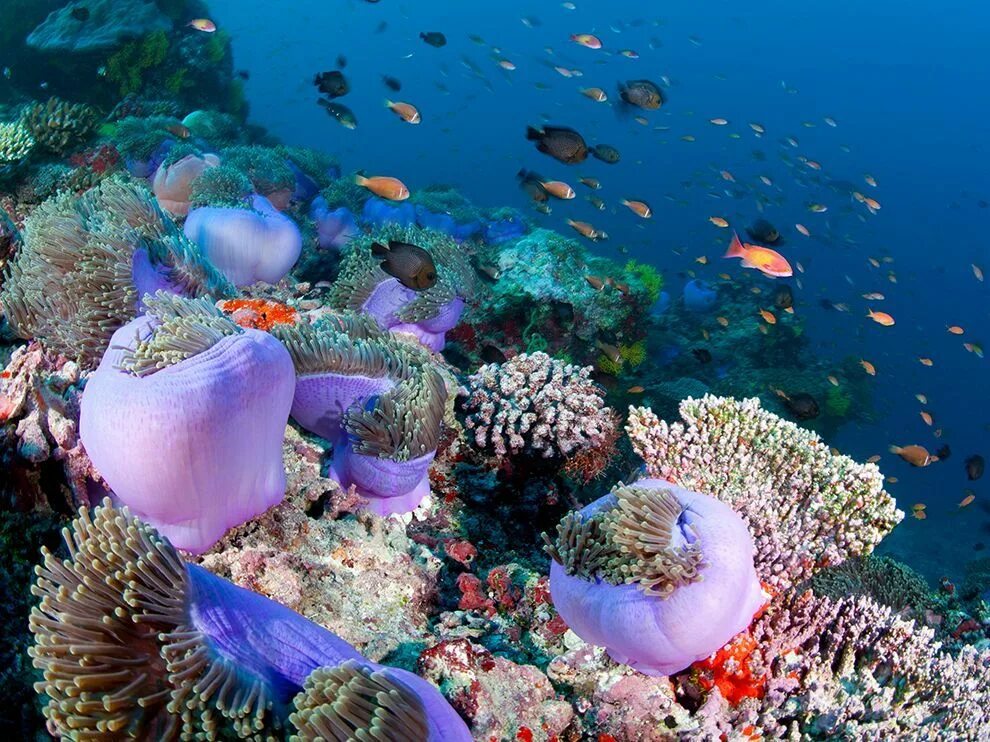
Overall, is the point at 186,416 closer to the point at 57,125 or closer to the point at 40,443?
the point at 40,443

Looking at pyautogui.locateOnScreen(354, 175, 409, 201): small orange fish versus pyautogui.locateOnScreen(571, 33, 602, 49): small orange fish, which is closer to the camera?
pyautogui.locateOnScreen(354, 175, 409, 201): small orange fish

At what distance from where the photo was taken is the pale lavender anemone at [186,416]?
6.93 ft

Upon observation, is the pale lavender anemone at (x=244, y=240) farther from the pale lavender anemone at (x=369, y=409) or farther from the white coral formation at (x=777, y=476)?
the white coral formation at (x=777, y=476)

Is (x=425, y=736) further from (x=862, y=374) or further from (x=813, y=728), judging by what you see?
(x=862, y=374)

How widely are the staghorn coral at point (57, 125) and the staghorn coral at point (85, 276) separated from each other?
6687mm

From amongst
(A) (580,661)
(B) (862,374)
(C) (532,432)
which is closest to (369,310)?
(C) (532,432)

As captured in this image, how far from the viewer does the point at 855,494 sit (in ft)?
10.6

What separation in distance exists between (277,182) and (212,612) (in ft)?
27.1

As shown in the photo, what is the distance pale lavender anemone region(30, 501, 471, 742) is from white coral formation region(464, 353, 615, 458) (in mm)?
2163

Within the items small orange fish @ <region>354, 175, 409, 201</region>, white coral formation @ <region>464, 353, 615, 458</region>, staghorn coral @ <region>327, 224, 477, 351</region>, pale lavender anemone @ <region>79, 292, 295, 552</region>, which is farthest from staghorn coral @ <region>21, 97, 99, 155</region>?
pale lavender anemone @ <region>79, 292, 295, 552</region>

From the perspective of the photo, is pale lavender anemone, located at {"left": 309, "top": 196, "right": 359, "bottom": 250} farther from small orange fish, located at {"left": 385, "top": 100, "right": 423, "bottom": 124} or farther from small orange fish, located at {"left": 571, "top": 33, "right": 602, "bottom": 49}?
small orange fish, located at {"left": 571, "top": 33, "right": 602, "bottom": 49}

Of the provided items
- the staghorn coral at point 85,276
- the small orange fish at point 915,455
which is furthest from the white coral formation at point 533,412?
the small orange fish at point 915,455

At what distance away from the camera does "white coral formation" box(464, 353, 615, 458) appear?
3912 mm

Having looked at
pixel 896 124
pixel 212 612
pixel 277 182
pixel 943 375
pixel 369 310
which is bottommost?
pixel 943 375
